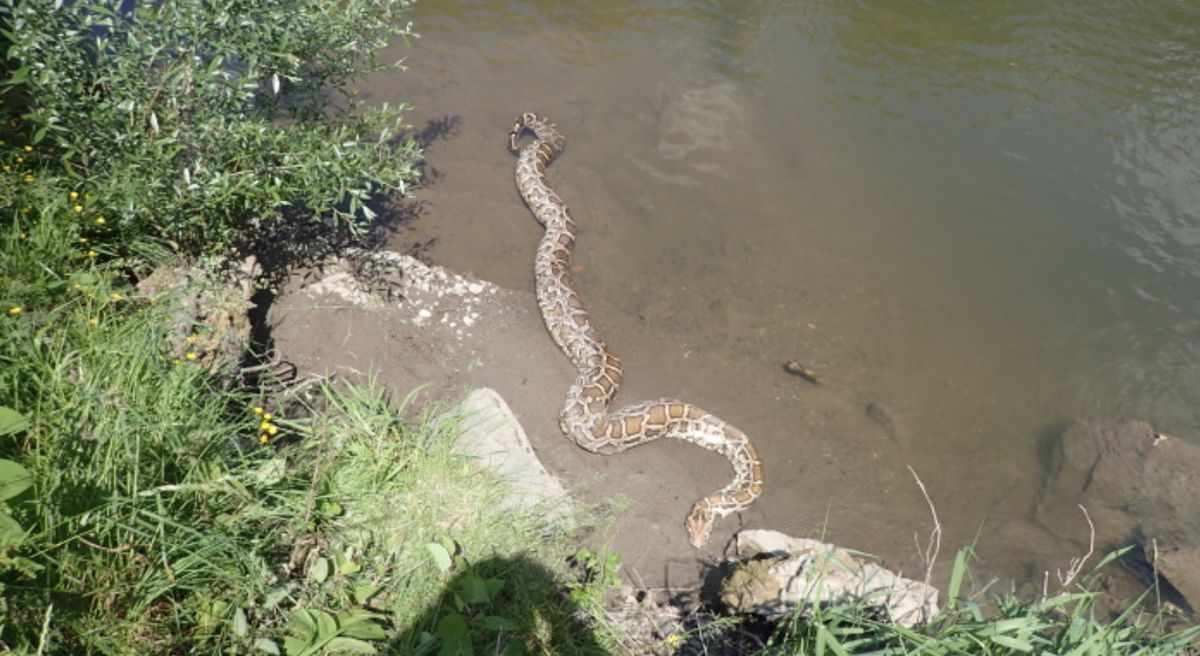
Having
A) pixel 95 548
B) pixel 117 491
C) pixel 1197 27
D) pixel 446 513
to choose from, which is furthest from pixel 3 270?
pixel 1197 27

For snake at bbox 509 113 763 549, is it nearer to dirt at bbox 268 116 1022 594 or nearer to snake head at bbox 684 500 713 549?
snake head at bbox 684 500 713 549

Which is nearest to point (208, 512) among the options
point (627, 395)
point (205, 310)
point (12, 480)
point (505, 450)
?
point (12, 480)

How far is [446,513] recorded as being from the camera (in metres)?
4.79

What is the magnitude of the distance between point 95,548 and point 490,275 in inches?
217

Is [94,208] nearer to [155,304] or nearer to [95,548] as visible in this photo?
[155,304]

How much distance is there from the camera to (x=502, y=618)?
416 centimetres

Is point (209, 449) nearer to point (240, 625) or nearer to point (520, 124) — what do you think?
point (240, 625)

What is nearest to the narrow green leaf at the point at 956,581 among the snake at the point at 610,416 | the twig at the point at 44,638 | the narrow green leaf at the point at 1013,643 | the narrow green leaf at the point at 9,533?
the narrow green leaf at the point at 1013,643

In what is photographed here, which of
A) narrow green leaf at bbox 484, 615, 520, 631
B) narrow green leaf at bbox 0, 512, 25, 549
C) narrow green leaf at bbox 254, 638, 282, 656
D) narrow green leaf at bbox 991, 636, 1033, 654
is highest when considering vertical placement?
narrow green leaf at bbox 0, 512, 25, 549

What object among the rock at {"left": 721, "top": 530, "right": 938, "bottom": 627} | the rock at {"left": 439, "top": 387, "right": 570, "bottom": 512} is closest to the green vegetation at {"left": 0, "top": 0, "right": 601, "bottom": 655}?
the rock at {"left": 439, "top": 387, "right": 570, "bottom": 512}

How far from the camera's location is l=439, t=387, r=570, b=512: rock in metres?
5.46

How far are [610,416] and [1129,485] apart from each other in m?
5.18

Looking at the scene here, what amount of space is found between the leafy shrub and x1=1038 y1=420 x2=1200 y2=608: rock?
23.1ft

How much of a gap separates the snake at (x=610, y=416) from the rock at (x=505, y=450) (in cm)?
106
